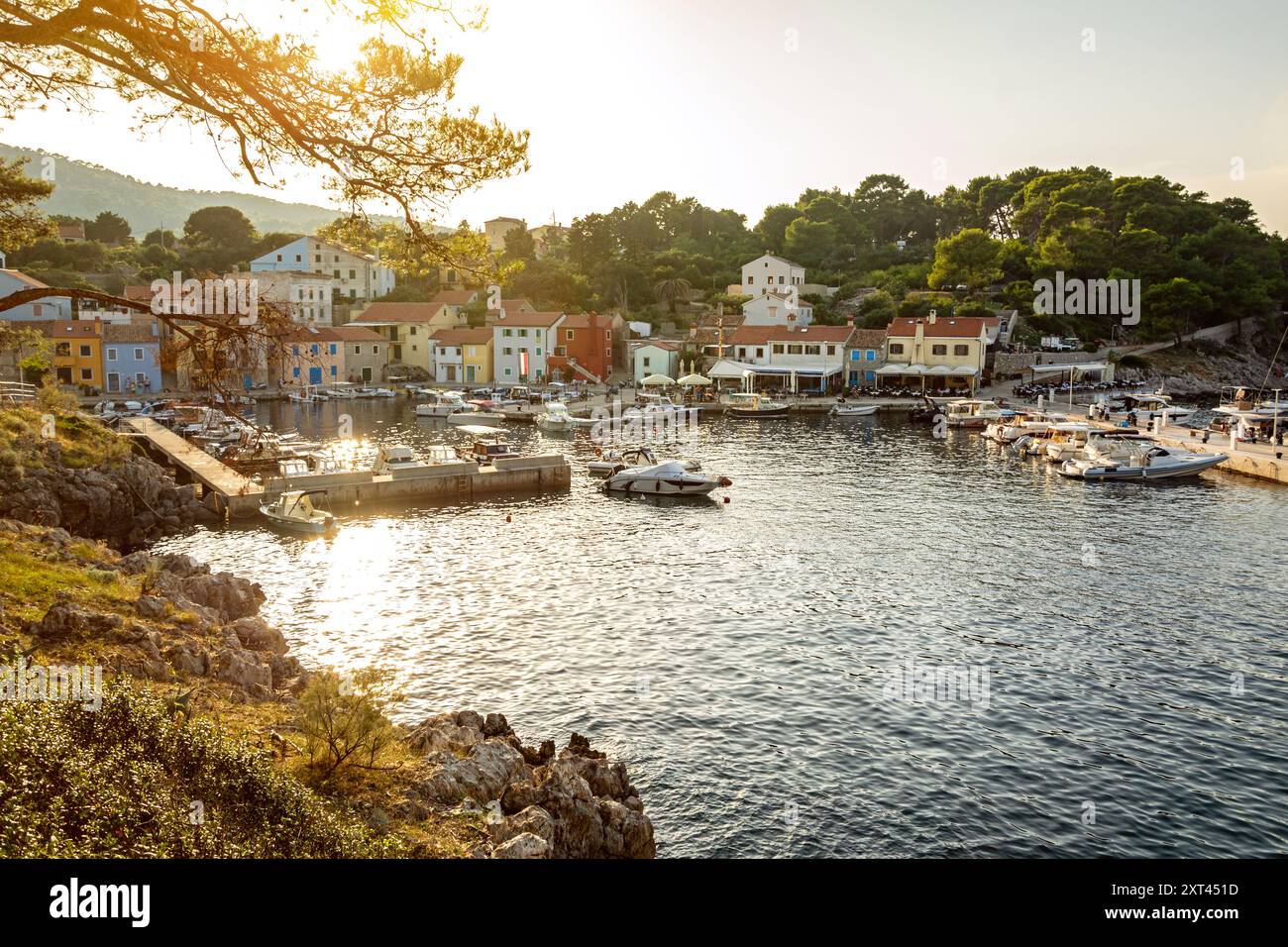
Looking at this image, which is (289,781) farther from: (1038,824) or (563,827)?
(1038,824)

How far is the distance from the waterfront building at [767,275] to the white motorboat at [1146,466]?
68290 mm

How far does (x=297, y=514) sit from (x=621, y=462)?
18.4 metres

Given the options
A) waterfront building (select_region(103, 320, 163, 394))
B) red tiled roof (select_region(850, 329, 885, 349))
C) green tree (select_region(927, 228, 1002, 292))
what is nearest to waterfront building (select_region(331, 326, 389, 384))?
waterfront building (select_region(103, 320, 163, 394))

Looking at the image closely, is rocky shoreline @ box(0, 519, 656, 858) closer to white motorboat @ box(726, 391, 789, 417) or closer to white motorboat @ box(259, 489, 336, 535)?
white motorboat @ box(259, 489, 336, 535)

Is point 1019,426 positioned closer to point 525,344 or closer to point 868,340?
point 868,340

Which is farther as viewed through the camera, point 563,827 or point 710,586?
point 710,586

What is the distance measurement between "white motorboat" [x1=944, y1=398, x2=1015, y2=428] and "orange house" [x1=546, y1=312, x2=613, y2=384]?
122 ft

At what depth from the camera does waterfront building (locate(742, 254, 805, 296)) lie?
4503 inches

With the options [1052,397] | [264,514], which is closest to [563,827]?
[264,514]

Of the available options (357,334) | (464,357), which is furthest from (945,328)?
(357,334)

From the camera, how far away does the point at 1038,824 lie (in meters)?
14.9

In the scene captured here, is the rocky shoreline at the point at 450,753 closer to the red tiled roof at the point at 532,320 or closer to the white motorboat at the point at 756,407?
the white motorboat at the point at 756,407

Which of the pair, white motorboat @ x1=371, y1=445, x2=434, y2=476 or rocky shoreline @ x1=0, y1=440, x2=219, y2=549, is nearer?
rocky shoreline @ x1=0, y1=440, x2=219, y2=549

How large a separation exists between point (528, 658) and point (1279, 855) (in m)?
15.1
